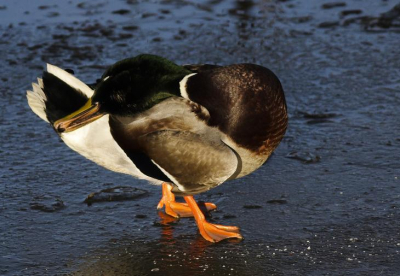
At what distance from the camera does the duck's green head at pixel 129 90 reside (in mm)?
3828

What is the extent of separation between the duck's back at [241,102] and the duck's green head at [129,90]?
0.13 metres

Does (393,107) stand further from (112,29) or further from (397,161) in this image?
(112,29)

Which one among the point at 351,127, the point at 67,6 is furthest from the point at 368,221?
the point at 67,6

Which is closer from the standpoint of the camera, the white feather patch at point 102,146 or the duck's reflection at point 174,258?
the duck's reflection at point 174,258

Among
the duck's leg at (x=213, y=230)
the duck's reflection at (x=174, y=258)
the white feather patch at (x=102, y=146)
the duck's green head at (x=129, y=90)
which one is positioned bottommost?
the duck's reflection at (x=174, y=258)

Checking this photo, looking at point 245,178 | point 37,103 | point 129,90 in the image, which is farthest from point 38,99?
point 245,178

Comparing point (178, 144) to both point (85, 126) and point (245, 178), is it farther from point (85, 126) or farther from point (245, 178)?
point (245, 178)

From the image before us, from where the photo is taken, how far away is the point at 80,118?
3.88 meters

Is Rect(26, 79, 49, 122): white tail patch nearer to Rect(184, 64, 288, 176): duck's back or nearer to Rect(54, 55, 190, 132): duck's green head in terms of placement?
Rect(54, 55, 190, 132): duck's green head

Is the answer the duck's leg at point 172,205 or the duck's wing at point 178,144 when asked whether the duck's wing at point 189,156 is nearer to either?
the duck's wing at point 178,144

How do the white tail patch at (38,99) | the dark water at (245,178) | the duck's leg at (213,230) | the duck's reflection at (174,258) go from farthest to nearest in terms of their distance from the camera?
the white tail patch at (38,99) < the duck's leg at (213,230) < the dark water at (245,178) < the duck's reflection at (174,258)

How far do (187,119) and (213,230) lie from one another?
0.60 meters

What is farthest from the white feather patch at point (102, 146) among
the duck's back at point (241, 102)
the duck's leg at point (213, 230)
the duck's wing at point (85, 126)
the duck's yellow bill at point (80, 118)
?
the duck's back at point (241, 102)

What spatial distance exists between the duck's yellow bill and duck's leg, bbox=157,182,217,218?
63 cm
